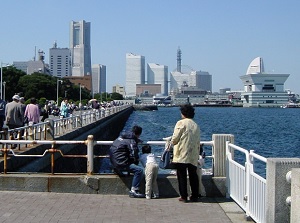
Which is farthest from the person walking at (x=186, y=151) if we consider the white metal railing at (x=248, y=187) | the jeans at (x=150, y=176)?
the white metal railing at (x=248, y=187)

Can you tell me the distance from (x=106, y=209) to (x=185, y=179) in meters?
1.61

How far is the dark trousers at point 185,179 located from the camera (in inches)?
387

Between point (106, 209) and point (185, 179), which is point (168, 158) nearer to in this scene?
point (185, 179)

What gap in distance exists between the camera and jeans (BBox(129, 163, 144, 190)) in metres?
10.2

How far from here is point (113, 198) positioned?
33.5 ft

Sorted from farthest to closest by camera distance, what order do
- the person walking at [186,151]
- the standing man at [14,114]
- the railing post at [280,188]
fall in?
A: 1. the standing man at [14,114]
2. the person walking at [186,151]
3. the railing post at [280,188]

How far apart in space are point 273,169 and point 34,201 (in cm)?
464

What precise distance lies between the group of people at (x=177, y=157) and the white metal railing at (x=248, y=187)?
676 millimetres

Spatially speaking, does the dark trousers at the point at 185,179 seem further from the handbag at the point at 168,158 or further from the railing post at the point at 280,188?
the railing post at the point at 280,188

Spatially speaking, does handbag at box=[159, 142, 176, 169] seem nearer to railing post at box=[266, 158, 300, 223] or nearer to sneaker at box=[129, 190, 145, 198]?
sneaker at box=[129, 190, 145, 198]

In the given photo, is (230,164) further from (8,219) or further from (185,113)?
(8,219)

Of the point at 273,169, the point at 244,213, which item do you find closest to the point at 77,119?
the point at 244,213

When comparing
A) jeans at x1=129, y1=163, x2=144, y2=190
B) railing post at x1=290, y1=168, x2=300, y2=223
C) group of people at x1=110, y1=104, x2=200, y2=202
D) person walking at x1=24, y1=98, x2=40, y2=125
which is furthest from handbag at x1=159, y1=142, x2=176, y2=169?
person walking at x1=24, y1=98, x2=40, y2=125

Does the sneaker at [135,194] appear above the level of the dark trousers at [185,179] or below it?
below
